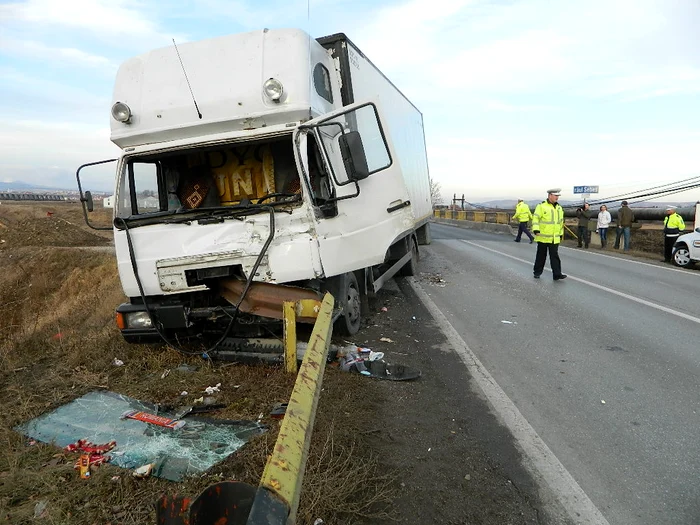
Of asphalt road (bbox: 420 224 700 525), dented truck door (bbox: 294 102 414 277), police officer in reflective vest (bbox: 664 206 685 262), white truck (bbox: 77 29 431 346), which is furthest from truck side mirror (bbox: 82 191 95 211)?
police officer in reflective vest (bbox: 664 206 685 262)

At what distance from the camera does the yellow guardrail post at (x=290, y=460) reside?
1416 millimetres

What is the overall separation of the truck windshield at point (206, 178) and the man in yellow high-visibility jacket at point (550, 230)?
6.30 metres

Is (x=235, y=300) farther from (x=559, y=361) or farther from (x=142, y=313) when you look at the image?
(x=559, y=361)

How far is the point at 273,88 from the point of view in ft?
13.9

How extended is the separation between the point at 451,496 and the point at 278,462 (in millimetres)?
1448

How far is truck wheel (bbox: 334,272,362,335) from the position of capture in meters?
4.86

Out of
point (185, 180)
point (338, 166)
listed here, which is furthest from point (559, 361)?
point (185, 180)

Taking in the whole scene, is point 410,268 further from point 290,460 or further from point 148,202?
point 290,460

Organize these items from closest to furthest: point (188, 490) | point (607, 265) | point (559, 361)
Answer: point (188, 490), point (559, 361), point (607, 265)

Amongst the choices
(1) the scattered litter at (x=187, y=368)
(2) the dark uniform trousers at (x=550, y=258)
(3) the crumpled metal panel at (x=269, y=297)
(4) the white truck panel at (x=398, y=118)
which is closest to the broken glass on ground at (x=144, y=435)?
(1) the scattered litter at (x=187, y=368)

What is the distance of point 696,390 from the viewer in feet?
12.8

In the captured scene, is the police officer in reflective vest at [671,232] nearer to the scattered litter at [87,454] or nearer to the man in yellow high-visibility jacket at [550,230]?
the man in yellow high-visibility jacket at [550,230]

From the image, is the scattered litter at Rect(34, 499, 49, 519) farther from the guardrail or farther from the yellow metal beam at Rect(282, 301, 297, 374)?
the guardrail

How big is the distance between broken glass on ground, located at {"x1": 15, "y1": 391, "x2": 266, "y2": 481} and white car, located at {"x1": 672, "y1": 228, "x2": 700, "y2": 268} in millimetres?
12084
